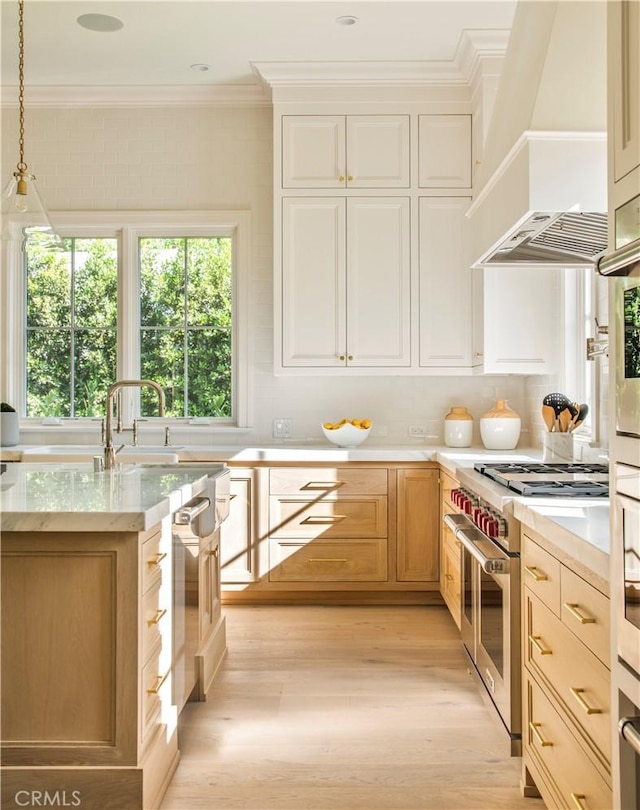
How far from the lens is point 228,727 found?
2525 mm

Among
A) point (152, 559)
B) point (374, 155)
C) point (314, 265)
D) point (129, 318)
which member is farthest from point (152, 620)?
point (374, 155)

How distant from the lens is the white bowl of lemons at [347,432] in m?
4.22

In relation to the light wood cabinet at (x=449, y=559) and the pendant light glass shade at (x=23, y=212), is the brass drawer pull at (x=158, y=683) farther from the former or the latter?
the pendant light glass shade at (x=23, y=212)

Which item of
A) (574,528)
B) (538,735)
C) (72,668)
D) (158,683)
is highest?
(574,528)

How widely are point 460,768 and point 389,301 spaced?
263cm

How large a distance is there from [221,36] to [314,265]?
1324mm

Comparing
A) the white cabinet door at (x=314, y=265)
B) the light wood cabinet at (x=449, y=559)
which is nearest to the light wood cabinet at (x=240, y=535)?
the white cabinet door at (x=314, y=265)

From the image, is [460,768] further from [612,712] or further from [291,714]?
[612,712]

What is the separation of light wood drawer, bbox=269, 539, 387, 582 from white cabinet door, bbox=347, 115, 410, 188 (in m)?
2.11

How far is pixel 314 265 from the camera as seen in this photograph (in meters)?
4.19

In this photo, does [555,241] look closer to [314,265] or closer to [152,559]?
[152,559]

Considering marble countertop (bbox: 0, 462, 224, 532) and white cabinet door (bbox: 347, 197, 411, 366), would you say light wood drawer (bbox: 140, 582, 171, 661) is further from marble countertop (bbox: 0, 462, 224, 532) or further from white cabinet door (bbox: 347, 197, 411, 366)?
white cabinet door (bbox: 347, 197, 411, 366)

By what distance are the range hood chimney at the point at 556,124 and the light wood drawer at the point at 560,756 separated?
139 cm

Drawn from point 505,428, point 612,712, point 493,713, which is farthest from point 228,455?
point 612,712
